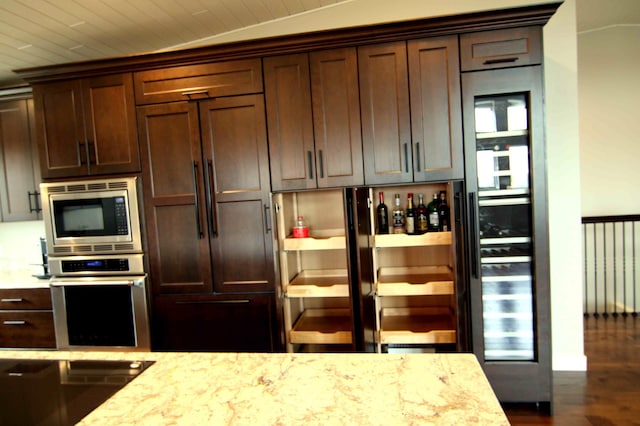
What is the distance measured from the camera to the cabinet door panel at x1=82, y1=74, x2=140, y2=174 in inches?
103

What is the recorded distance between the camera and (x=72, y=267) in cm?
271

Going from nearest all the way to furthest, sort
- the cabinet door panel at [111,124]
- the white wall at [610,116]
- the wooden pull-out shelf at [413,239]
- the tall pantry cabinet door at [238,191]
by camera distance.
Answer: the wooden pull-out shelf at [413,239]
the tall pantry cabinet door at [238,191]
the cabinet door panel at [111,124]
the white wall at [610,116]

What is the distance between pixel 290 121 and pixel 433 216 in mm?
1141

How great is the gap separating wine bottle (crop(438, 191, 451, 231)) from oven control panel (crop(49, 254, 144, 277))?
210 centimetres

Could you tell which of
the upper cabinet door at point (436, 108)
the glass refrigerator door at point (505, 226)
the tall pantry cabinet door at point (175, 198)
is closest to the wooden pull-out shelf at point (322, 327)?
the tall pantry cabinet door at point (175, 198)

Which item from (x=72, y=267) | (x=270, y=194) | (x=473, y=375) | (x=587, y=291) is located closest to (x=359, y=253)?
(x=270, y=194)

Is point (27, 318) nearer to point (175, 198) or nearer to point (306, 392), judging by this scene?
point (175, 198)

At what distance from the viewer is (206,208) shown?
8.49 feet

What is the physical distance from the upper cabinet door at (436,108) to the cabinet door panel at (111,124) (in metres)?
1.91

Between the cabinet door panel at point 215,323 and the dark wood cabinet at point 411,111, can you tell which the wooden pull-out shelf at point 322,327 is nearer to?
the cabinet door panel at point 215,323

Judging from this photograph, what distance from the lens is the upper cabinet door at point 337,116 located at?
2.38 m

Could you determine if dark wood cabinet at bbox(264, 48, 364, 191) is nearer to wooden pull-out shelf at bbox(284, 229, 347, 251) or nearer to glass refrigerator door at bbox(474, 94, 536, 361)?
wooden pull-out shelf at bbox(284, 229, 347, 251)

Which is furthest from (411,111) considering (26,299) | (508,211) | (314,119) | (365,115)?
(26,299)

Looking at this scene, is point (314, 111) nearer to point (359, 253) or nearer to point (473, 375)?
point (359, 253)
